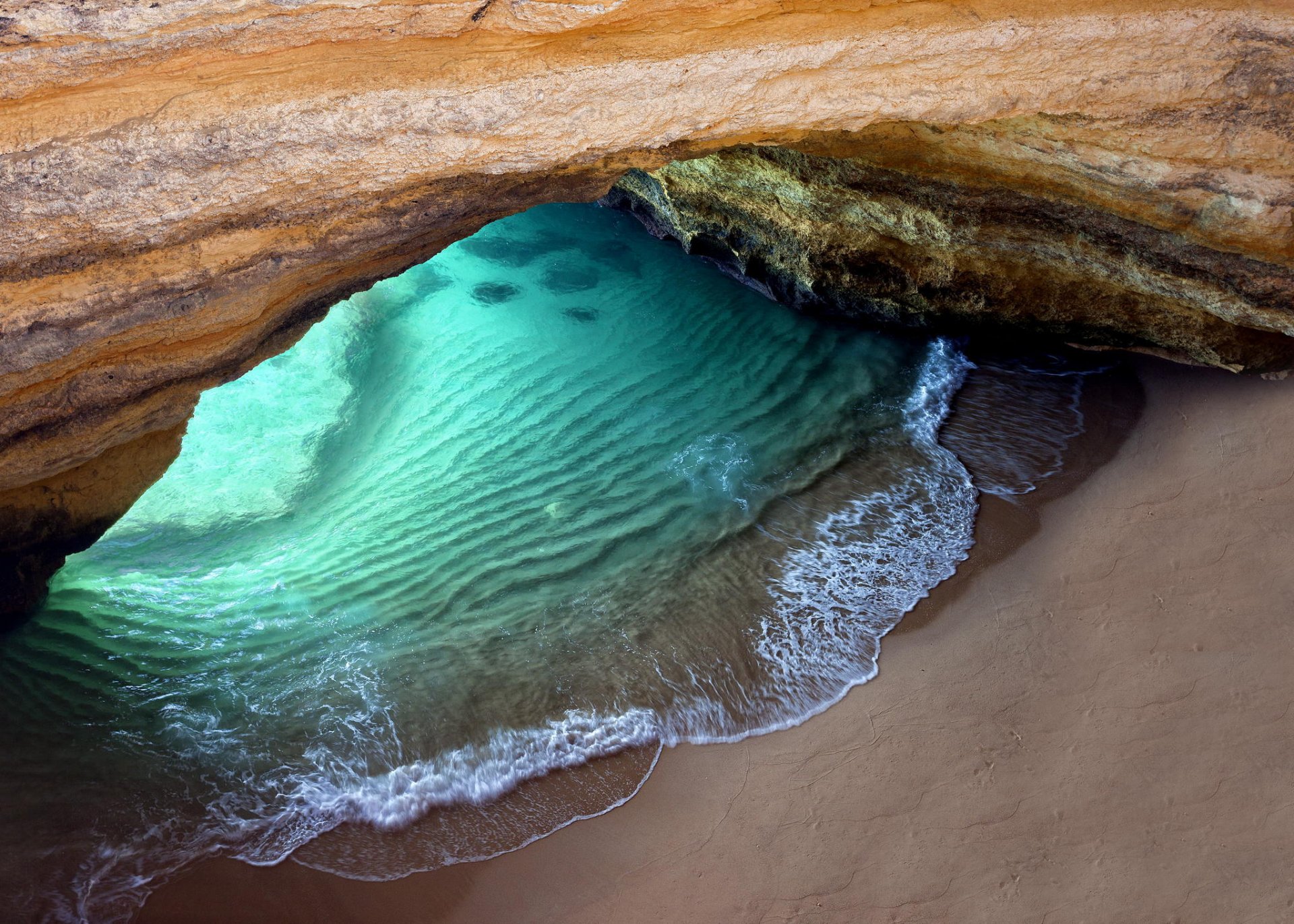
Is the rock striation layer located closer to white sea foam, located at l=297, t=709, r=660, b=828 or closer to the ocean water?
the ocean water

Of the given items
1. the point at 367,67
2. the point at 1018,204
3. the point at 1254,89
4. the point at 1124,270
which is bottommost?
the point at 1124,270

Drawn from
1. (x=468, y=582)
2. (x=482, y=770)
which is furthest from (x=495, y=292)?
(x=482, y=770)

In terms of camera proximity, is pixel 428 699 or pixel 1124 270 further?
pixel 1124 270

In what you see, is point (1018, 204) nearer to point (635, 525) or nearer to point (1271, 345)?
point (1271, 345)

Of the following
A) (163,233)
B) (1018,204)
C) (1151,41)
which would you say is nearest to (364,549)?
(163,233)

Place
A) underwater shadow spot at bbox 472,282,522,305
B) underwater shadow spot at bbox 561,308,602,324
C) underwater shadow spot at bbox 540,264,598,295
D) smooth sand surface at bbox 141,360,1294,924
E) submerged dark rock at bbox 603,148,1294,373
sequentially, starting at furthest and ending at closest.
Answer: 1. underwater shadow spot at bbox 540,264,598,295
2. underwater shadow spot at bbox 472,282,522,305
3. underwater shadow spot at bbox 561,308,602,324
4. submerged dark rock at bbox 603,148,1294,373
5. smooth sand surface at bbox 141,360,1294,924

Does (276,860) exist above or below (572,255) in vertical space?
below

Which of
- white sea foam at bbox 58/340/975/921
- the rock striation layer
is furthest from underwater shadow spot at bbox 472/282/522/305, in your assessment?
white sea foam at bbox 58/340/975/921

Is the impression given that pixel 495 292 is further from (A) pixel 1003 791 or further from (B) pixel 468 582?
(A) pixel 1003 791
